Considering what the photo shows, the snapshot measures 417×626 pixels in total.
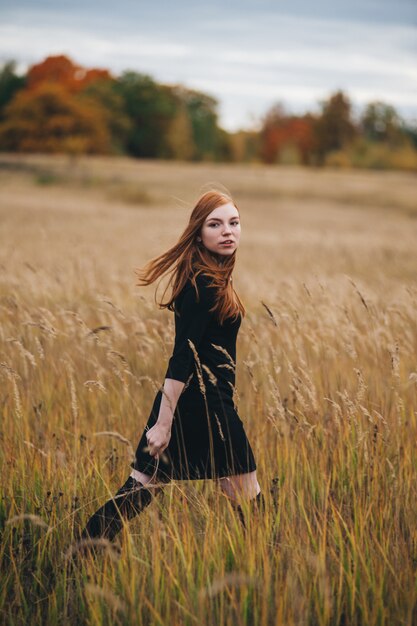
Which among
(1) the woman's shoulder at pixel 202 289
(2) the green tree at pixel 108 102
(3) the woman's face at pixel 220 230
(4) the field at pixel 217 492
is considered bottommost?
(4) the field at pixel 217 492

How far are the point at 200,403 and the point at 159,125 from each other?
62.3 m

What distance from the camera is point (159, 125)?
62.0 meters

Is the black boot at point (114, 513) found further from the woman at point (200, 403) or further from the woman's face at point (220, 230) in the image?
the woman's face at point (220, 230)

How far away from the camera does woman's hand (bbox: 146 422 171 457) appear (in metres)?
2.37

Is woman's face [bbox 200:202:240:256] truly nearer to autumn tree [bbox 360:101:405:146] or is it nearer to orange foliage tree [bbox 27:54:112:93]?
orange foliage tree [bbox 27:54:112:93]

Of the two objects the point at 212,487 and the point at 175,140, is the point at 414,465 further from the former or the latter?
the point at 175,140

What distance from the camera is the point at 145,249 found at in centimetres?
1288

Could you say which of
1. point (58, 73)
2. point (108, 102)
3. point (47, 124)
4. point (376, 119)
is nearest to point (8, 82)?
point (58, 73)

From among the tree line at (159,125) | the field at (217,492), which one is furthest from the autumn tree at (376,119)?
the field at (217,492)

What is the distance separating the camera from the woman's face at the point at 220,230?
2.64 meters

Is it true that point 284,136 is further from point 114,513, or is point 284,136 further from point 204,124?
point 114,513

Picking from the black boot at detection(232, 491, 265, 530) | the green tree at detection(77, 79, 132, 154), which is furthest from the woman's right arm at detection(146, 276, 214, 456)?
the green tree at detection(77, 79, 132, 154)

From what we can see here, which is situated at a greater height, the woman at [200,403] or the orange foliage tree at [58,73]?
the orange foliage tree at [58,73]

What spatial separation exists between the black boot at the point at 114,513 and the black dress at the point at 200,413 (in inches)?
3.6
